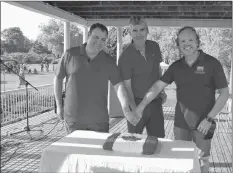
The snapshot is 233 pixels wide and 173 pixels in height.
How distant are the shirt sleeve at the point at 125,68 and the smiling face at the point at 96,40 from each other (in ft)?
0.96

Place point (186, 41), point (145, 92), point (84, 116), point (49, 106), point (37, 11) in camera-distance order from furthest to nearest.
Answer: point (49, 106), point (37, 11), point (145, 92), point (84, 116), point (186, 41)

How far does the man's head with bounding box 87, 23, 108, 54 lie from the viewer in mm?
2420

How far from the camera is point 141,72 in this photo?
264 cm

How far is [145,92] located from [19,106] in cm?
493

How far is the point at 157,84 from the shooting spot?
2.45 meters

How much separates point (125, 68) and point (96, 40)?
1.25 ft

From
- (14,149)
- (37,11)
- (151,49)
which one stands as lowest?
(14,149)

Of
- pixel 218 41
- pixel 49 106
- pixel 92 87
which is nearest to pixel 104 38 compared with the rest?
pixel 92 87

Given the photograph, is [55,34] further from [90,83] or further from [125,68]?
[90,83]

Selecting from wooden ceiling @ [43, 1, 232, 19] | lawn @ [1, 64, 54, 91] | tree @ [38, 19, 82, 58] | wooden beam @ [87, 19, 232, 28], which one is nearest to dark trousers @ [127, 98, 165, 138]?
wooden ceiling @ [43, 1, 232, 19]

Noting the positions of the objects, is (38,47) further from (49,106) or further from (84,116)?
(84,116)

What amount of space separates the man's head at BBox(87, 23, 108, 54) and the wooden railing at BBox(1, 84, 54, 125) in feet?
12.5

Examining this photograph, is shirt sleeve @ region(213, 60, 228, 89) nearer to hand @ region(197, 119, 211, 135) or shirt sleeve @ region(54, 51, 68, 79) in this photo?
hand @ region(197, 119, 211, 135)

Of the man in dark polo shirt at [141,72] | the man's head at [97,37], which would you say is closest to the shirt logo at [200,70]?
the man in dark polo shirt at [141,72]
